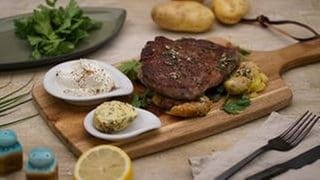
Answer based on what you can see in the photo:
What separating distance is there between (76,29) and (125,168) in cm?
47

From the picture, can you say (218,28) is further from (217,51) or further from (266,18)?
(217,51)

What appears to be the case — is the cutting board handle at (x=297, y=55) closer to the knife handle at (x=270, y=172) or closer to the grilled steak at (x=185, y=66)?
the grilled steak at (x=185, y=66)

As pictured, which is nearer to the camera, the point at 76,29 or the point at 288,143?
the point at 288,143

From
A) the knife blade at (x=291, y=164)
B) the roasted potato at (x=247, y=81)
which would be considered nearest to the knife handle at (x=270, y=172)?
the knife blade at (x=291, y=164)

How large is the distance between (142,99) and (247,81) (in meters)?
0.18

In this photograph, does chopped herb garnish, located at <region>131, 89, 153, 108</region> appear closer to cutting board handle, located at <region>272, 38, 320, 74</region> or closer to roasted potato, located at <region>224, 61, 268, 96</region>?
roasted potato, located at <region>224, 61, 268, 96</region>

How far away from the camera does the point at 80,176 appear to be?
94cm

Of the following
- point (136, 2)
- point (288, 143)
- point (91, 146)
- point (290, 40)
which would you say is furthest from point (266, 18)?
point (91, 146)

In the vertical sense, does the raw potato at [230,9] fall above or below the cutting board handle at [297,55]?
above

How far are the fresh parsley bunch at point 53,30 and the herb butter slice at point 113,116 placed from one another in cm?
28

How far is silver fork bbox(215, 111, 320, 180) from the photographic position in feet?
3.22

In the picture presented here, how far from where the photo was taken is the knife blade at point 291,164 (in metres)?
0.96

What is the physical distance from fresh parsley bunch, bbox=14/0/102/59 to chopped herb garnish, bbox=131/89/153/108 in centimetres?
22

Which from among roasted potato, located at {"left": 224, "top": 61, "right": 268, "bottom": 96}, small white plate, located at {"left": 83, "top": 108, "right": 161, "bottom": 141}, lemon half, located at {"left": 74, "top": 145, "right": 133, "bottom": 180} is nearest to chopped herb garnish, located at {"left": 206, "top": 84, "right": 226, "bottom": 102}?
roasted potato, located at {"left": 224, "top": 61, "right": 268, "bottom": 96}
